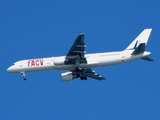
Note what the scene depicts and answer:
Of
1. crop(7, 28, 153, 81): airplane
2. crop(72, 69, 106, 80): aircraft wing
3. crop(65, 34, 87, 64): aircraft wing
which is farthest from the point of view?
crop(72, 69, 106, 80): aircraft wing

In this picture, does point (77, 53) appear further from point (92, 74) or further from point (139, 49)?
point (139, 49)

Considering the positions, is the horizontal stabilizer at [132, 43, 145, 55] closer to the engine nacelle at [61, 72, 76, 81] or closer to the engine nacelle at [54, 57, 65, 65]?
the engine nacelle at [54, 57, 65, 65]

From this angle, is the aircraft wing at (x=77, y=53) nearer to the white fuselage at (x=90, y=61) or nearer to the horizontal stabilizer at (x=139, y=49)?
the white fuselage at (x=90, y=61)

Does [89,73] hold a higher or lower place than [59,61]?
lower

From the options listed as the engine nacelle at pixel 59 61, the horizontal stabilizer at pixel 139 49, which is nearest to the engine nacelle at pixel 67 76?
the engine nacelle at pixel 59 61

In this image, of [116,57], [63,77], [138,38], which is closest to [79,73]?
[63,77]

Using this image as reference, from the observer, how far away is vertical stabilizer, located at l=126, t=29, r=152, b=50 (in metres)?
64.4

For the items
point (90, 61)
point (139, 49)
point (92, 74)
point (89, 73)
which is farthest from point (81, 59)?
point (139, 49)

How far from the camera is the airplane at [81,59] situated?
60.2 meters

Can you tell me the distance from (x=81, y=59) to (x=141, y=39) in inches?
438

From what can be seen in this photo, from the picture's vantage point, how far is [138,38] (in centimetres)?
6525

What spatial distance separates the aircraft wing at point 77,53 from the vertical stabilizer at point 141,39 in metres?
8.54

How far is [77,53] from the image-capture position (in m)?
60.3

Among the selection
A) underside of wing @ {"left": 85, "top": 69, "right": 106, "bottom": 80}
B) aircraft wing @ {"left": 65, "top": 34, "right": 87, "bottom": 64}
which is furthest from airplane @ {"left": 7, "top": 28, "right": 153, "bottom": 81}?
underside of wing @ {"left": 85, "top": 69, "right": 106, "bottom": 80}
